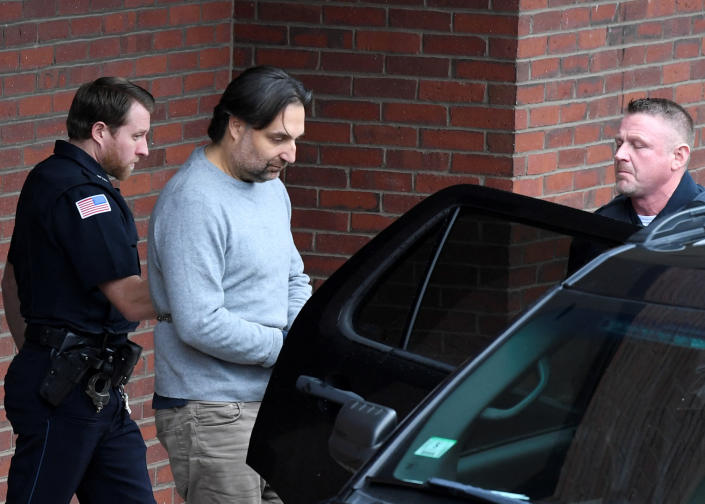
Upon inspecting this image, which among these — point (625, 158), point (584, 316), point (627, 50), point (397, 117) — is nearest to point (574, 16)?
point (627, 50)

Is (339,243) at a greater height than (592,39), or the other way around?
(592,39)

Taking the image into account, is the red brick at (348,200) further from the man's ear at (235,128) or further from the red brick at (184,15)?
the man's ear at (235,128)

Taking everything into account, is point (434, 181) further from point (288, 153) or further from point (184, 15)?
point (288, 153)

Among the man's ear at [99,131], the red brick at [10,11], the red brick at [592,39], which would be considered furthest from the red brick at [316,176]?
the man's ear at [99,131]

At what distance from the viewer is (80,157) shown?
4336 millimetres

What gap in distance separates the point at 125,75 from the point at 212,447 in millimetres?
2087

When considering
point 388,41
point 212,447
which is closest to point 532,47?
point 388,41

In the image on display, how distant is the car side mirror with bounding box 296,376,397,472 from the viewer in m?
3.13

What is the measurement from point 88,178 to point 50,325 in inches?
18.0

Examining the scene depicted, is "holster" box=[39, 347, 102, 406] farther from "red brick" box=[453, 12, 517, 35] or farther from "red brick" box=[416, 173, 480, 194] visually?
"red brick" box=[453, 12, 517, 35]

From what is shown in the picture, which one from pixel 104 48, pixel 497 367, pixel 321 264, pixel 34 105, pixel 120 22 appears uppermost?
pixel 120 22

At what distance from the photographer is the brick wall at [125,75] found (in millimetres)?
5242

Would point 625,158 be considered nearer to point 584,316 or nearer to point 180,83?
point 584,316

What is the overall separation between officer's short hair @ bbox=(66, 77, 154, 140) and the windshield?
1631 mm
